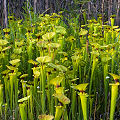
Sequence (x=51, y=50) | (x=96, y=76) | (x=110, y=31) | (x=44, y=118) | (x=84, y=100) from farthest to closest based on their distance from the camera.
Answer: (x=110, y=31) → (x=96, y=76) → (x=51, y=50) → (x=84, y=100) → (x=44, y=118)

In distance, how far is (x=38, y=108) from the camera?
35.3 inches

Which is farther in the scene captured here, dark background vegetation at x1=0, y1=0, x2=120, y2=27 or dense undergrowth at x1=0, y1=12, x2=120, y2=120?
dark background vegetation at x1=0, y1=0, x2=120, y2=27

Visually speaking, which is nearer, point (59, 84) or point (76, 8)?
point (59, 84)

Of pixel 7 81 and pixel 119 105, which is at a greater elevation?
pixel 7 81

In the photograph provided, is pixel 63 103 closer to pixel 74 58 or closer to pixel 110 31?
pixel 74 58

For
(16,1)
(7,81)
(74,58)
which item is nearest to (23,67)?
→ (7,81)

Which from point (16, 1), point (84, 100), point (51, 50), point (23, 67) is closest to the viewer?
point (84, 100)

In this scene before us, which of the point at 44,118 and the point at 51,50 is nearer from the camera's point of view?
the point at 44,118

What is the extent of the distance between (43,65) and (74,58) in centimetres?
28

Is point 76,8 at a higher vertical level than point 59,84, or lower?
higher

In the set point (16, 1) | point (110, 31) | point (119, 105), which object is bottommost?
point (119, 105)

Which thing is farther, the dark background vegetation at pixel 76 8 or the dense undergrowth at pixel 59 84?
the dark background vegetation at pixel 76 8

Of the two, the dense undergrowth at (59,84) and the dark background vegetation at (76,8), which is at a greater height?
the dark background vegetation at (76,8)

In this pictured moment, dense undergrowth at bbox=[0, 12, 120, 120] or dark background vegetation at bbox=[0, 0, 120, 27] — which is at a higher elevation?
dark background vegetation at bbox=[0, 0, 120, 27]
